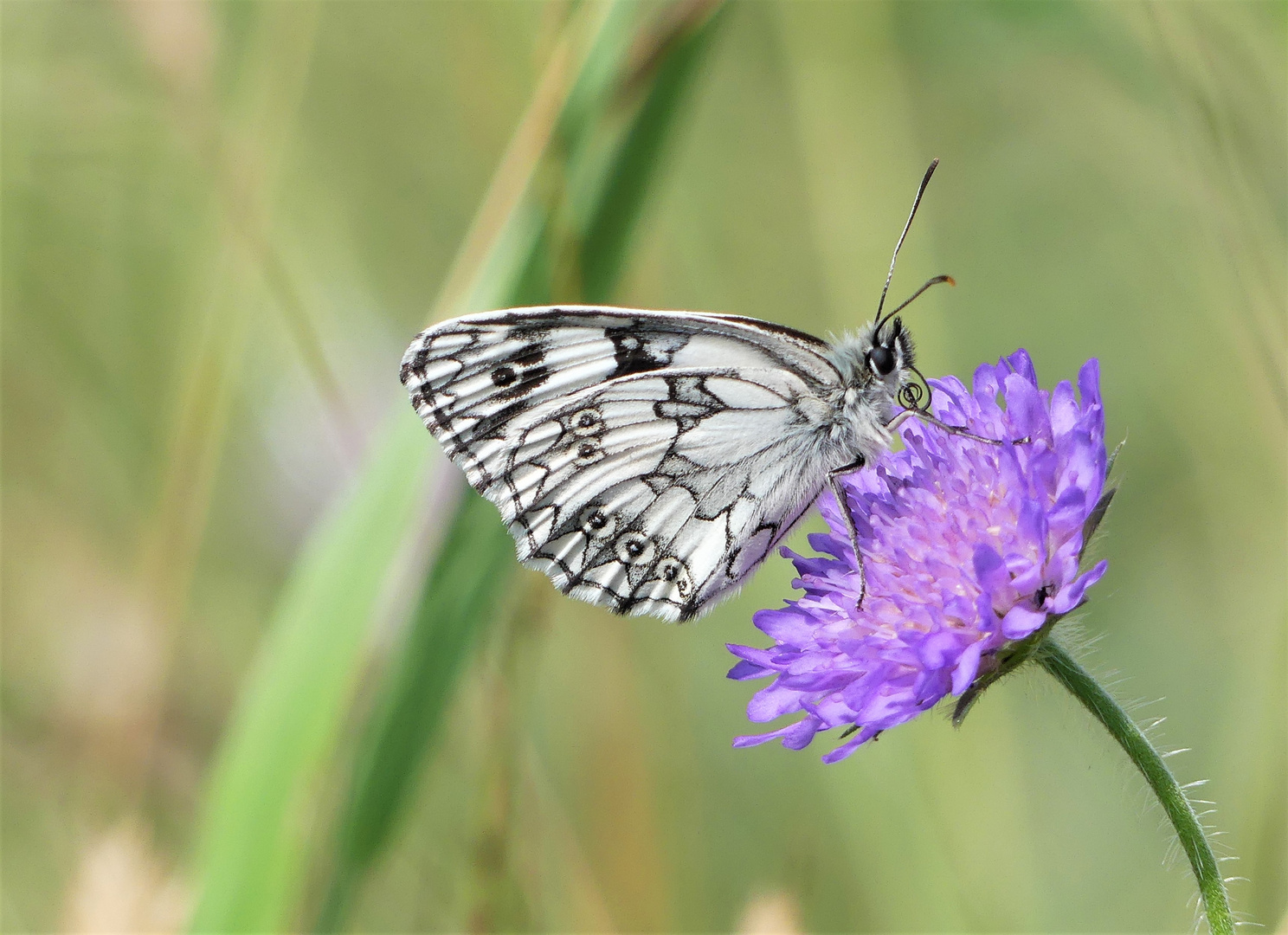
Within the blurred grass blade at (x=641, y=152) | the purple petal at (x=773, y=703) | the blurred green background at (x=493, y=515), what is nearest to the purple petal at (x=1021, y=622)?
the blurred green background at (x=493, y=515)

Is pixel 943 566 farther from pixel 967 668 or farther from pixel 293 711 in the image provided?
pixel 293 711

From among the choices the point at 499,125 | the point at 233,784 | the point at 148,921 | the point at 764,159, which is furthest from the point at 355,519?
the point at 764,159

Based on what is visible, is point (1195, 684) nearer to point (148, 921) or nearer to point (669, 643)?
point (669, 643)

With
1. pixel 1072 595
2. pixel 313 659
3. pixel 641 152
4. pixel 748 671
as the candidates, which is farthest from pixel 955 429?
pixel 313 659

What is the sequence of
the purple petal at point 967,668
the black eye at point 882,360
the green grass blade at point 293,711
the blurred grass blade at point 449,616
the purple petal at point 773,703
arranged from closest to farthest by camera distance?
the purple petal at point 967,668
the purple petal at point 773,703
the black eye at point 882,360
the green grass blade at point 293,711
the blurred grass blade at point 449,616

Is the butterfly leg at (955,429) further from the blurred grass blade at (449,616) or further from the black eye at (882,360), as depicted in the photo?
the blurred grass blade at (449,616)

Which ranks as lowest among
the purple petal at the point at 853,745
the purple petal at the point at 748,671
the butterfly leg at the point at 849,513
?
the purple petal at the point at 853,745
